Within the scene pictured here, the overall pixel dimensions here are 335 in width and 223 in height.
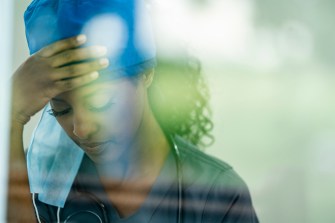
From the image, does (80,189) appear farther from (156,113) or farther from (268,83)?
(268,83)

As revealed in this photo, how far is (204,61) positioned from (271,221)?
17.2 inches

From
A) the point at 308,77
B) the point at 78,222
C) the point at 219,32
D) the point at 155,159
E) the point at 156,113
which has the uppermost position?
the point at 219,32

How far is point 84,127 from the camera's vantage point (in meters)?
1.23

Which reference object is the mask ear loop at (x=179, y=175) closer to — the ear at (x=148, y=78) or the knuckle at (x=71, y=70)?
the ear at (x=148, y=78)

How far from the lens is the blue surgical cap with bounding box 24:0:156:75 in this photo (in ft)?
3.92

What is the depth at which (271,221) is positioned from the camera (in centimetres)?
124

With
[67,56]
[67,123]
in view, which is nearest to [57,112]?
[67,123]

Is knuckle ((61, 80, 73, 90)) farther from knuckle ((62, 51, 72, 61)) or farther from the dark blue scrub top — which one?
the dark blue scrub top

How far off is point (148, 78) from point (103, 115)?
15 cm

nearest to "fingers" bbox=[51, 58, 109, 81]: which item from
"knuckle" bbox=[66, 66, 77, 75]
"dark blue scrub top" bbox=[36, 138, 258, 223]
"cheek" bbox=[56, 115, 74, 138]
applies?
"knuckle" bbox=[66, 66, 77, 75]

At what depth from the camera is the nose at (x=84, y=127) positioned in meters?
1.22

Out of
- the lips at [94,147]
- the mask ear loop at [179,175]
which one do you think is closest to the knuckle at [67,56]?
the lips at [94,147]

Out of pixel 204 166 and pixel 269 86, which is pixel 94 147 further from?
pixel 269 86

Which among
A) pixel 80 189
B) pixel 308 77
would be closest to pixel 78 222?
pixel 80 189
